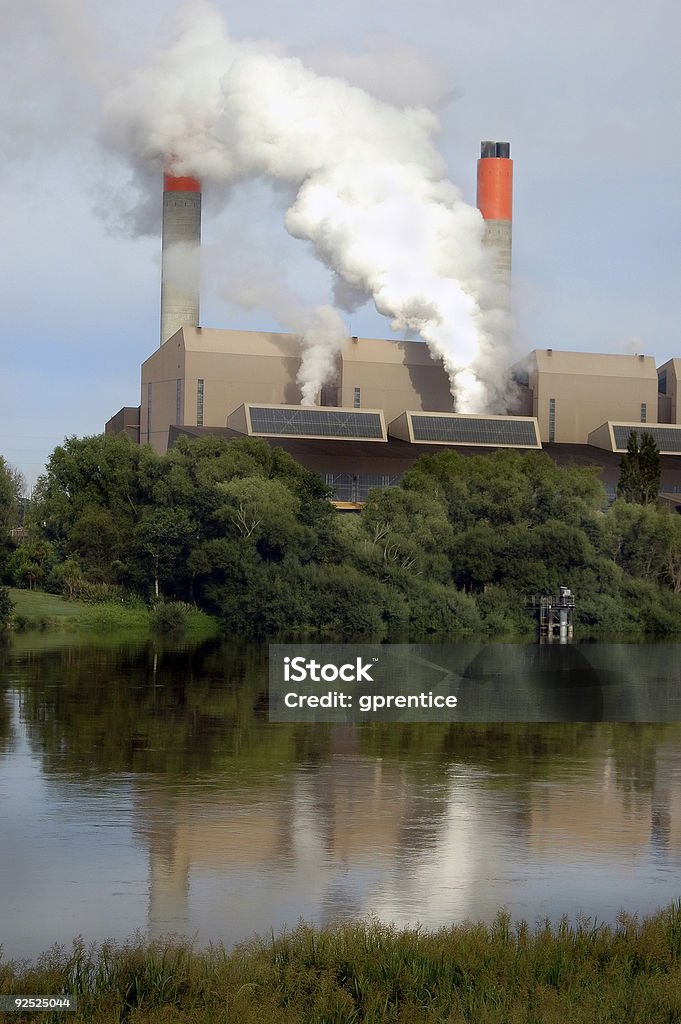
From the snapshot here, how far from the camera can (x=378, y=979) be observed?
14070 mm

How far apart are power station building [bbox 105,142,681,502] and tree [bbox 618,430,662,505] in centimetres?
A: 882

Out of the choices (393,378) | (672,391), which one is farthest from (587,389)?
(393,378)

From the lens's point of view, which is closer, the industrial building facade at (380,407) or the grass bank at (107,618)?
the grass bank at (107,618)

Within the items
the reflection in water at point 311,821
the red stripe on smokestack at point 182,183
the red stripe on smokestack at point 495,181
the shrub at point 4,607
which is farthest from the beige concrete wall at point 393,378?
the reflection in water at point 311,821

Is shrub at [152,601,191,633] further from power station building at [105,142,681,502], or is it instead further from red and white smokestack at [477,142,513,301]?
A: red and white smokestack at [477,142,513,301]

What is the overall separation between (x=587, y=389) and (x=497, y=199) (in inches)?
591

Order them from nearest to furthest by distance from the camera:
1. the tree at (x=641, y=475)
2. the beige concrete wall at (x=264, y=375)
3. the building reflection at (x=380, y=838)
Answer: the building reflection at (x=380, y=838) → the tree at (x=641, y=475) → the beige concrete wall at (x=264, y=375)

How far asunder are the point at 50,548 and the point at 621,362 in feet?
155

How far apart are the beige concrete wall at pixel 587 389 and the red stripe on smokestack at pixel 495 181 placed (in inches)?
420

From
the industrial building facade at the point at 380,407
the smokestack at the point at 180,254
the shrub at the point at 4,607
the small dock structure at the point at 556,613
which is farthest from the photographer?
the smokestack at the point at 180,254

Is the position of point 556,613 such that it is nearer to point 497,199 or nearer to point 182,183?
point 497,199

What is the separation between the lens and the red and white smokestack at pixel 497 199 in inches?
4158

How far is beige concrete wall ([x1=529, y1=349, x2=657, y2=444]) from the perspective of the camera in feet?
349

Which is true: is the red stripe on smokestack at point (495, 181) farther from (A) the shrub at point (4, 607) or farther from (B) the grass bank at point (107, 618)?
(A) the shrub at point (4, 607)
